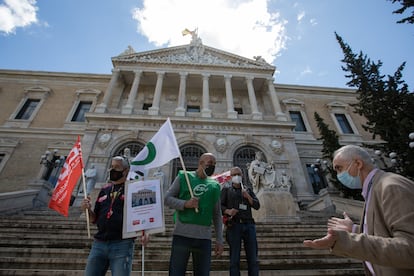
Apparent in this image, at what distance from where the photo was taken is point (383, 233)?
48.8 inches

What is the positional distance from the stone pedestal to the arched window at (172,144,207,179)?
20.8ft

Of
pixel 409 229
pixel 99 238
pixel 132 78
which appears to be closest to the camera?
pixel 409 229

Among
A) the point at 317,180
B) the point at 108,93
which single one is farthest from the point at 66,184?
the point at 317,180

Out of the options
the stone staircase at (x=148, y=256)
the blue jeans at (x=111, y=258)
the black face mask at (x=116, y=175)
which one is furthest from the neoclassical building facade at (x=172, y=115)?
the blue jeans at (x=111, y=258)

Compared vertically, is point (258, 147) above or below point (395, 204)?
above

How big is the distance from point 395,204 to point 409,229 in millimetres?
143

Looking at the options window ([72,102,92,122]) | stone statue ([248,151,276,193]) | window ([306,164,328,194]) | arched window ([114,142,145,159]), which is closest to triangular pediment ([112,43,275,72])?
window ([72,102,92,122])

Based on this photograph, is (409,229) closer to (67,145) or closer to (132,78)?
(67,145)

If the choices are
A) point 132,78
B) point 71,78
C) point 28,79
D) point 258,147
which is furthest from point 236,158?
point 28,79

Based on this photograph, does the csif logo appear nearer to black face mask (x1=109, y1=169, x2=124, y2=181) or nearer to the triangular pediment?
black face mask (x1=109, y1=169, x2=124, y2=181)

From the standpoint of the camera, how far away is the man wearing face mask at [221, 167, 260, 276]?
2.84m

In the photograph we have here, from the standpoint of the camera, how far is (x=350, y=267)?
12.3ft

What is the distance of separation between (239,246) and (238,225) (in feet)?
0.89

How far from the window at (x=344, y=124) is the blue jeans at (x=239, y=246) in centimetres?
1941
